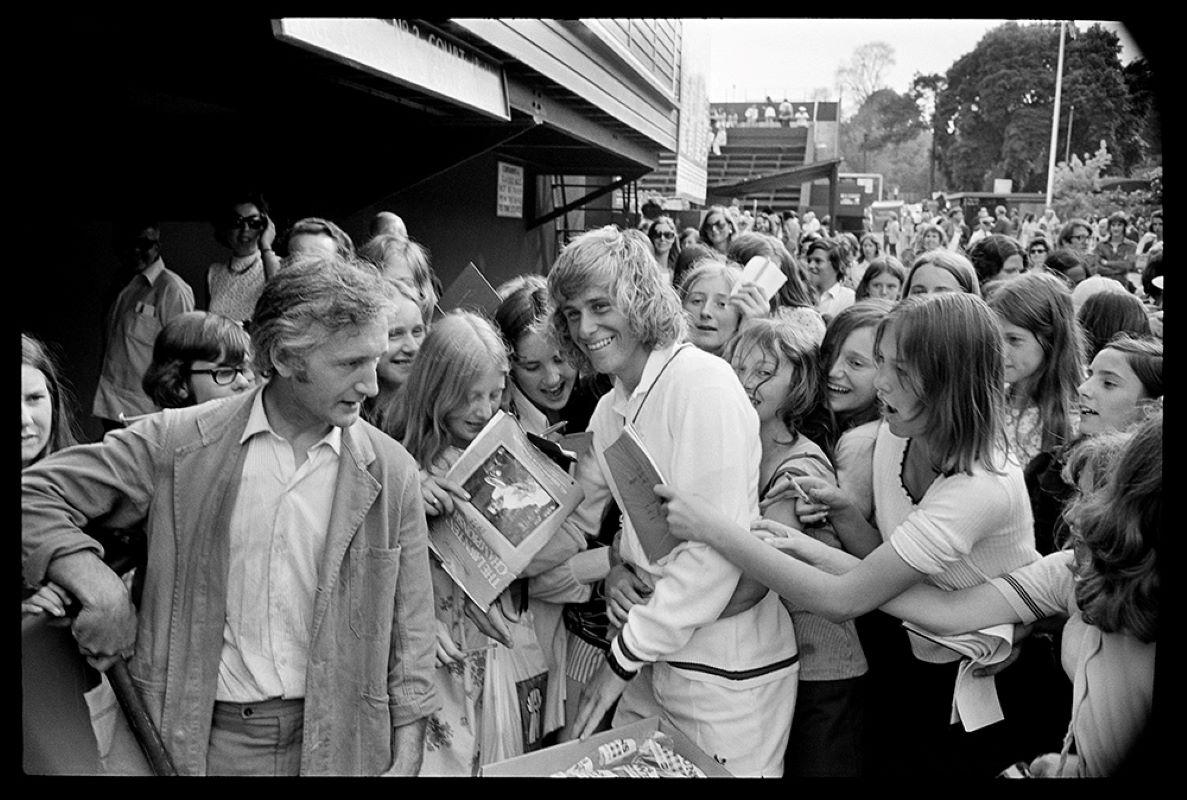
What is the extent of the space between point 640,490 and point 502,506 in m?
0.36

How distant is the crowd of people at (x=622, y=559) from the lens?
1892mm

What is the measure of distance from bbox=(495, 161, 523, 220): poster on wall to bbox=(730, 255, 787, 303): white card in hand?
320 inches

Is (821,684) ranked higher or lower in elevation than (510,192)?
lower

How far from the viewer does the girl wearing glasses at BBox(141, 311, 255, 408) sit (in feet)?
9.78

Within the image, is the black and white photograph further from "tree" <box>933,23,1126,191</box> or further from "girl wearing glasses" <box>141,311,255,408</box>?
"tree" <box>933,23,1126,191</box>

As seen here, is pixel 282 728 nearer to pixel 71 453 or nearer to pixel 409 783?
pixel 409 783

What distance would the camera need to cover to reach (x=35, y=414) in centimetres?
216

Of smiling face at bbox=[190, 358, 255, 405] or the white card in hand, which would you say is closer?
smiling face at bbox=[190, 358, 255, 405]

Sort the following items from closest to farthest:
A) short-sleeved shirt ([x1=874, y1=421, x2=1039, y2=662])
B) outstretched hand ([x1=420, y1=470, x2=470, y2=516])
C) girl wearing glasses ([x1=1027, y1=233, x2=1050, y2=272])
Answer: short-sleeved shirt ([x1=874, y1=421, x2=1039, y2=662])
outstretched hand ([x1=420, y1=470, x2=470, y2=516])
girl wearing glasses ([x1=1027, y1=233, x2=1050, y2=272])

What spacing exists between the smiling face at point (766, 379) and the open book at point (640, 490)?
0.64 meters

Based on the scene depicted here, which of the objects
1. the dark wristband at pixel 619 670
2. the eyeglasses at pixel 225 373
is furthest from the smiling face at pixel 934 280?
the eyeglasses at pixel 225 373

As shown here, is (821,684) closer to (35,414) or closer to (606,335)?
(606,335)

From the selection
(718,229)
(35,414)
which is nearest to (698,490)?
(35,414)

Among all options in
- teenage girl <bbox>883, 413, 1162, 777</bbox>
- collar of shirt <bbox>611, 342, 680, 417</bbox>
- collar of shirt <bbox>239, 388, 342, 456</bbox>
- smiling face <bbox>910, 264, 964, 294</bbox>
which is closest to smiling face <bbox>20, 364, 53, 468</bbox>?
collar of shirt <bbox>239, 388, 342, 456</bbox>
